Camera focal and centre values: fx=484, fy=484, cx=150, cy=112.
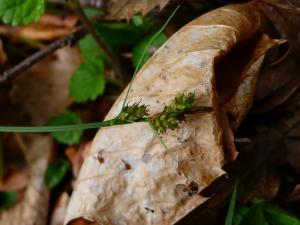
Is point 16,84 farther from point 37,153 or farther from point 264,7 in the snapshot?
point 264,7

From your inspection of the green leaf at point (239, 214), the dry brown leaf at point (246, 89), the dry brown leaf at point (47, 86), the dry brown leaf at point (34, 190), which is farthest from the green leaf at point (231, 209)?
the dry brown leaf at point (47, 86)

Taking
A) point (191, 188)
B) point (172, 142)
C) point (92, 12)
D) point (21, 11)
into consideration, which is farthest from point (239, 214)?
point (92, 12)

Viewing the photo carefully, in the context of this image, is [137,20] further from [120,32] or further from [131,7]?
[120,32]

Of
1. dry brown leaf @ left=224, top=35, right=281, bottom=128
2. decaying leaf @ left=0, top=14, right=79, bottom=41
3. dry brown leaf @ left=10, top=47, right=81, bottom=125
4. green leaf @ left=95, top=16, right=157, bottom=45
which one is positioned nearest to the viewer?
dry brown leaf @ left=224, top=35, right=281, bottom=128

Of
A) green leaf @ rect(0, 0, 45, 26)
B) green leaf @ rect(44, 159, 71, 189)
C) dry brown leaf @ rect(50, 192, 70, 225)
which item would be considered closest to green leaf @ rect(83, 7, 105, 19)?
green leaf @ rect(0, 0, 45, 26)

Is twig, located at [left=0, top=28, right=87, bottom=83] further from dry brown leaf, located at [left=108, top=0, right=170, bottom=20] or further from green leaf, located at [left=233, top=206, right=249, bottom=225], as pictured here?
green leaf, located at [left=233, top=206, right=249, bottom=225]

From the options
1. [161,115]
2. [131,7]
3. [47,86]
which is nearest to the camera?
[161,115]
